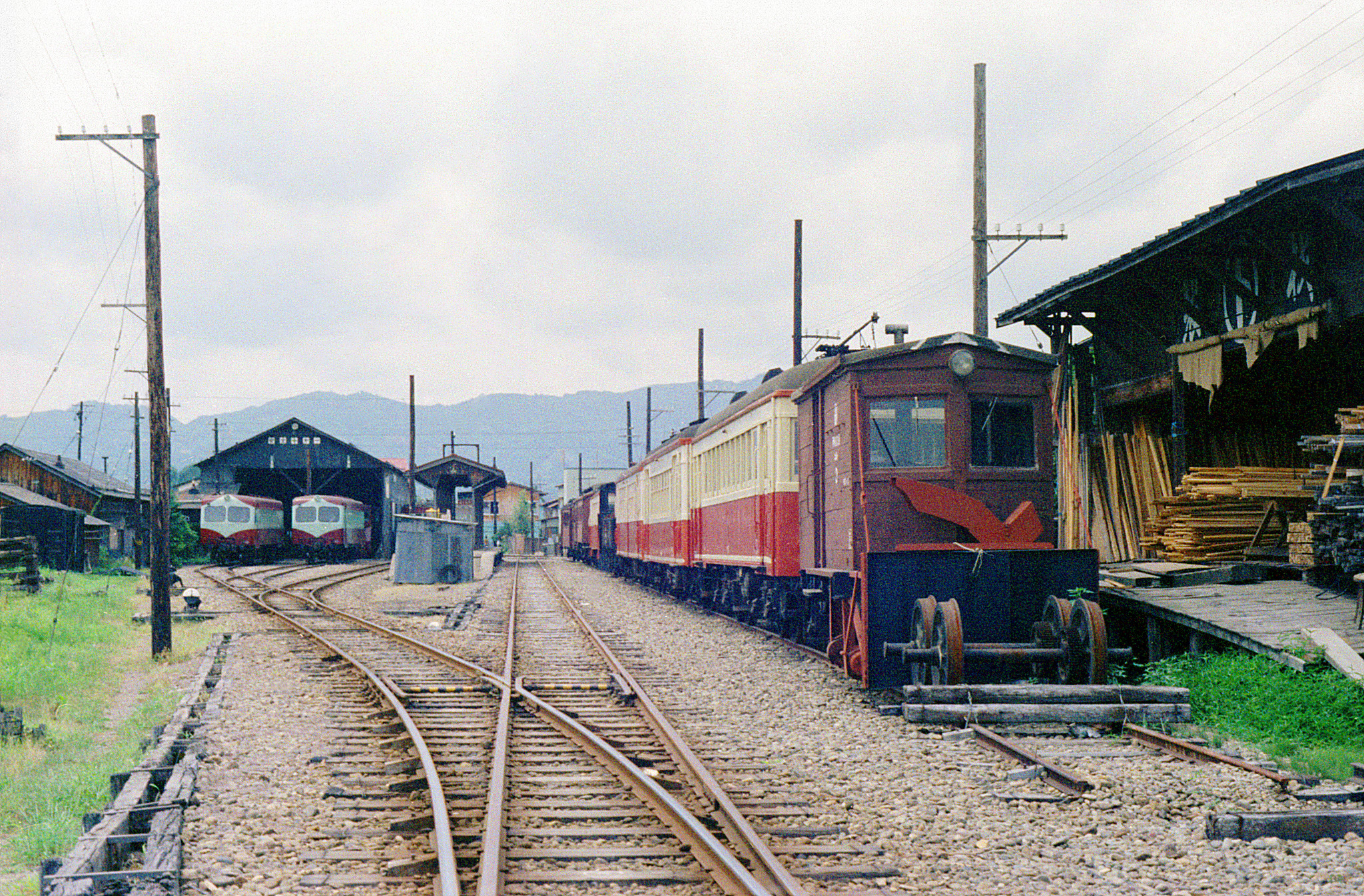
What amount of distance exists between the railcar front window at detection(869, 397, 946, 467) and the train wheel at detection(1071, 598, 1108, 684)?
1839mm

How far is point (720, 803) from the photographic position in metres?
6.17

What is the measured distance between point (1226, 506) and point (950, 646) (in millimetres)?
4573

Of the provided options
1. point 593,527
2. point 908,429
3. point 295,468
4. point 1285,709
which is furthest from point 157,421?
point 295,468

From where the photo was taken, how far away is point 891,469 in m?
10.4

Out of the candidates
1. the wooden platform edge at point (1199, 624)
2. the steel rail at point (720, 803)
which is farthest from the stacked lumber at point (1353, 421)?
the steel rail at point (720, 803)

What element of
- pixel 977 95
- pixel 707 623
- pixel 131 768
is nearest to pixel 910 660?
pixel 131 768

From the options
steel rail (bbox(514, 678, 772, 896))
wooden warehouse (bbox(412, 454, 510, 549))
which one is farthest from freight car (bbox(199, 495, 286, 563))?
steel rail (bbox(514, 678, 772, 896))

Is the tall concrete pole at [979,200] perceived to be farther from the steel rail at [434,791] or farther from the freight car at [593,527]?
the freight car at [593,527]

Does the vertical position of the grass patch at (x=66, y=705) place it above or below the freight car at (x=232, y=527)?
below

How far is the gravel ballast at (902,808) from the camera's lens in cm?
514

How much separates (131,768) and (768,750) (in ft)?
13.6

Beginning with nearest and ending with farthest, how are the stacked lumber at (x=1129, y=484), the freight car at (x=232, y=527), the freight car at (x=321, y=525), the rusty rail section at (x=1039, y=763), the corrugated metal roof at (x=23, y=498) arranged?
the rusty rail section at (x=1039, y=763)
the stacked lumber at (x=1129, y=484)
the corrugated metal roof at (x=23, y=498)
the freight car at (x=232, y=527)
the freight car at (x=321, y=525)

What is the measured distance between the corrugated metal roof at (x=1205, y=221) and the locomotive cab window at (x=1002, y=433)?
2265mm

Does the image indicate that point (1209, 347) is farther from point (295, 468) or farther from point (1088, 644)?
point (295, 468)
